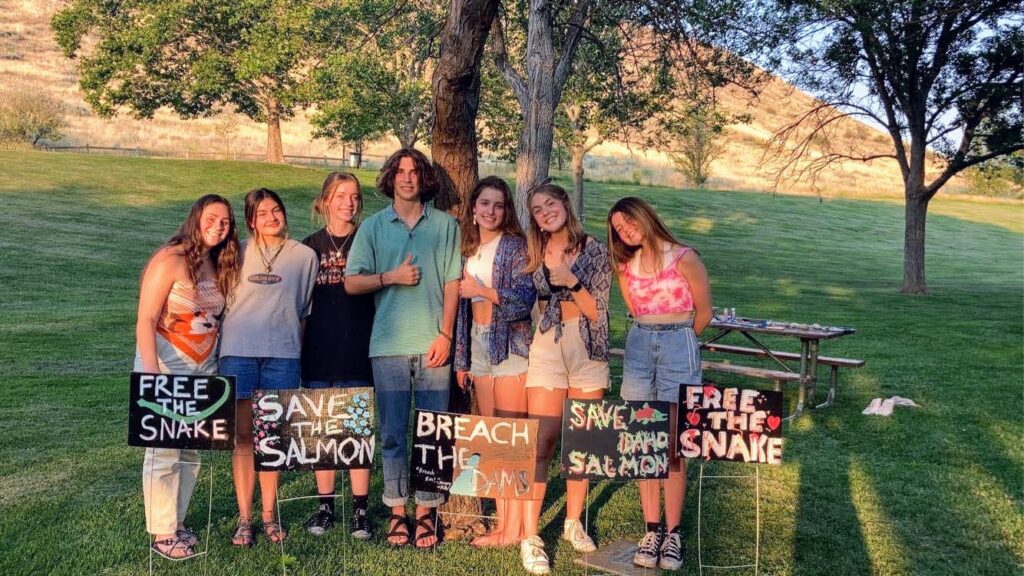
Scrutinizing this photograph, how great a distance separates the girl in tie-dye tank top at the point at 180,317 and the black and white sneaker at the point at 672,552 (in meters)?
2.51

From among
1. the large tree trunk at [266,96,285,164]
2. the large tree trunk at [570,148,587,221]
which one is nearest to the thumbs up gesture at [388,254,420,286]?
the large tree trunk at [570,148,587,221]

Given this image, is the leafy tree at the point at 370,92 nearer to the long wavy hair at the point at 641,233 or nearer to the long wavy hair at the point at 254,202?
the long wavy hair at the point at 254,202

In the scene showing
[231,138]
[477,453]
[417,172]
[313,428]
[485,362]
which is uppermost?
[231,138]

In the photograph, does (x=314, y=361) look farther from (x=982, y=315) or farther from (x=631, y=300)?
(x=982, y=315)

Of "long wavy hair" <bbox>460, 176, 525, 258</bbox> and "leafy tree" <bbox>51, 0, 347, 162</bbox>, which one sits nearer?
"long wavy hair" <bbox>460, 176, 525, 258</bbox>

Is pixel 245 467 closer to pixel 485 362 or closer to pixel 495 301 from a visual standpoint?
pixel 485 362

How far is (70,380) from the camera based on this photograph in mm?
9406

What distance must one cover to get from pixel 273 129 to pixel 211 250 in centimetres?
3834

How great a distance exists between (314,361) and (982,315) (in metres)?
17.6

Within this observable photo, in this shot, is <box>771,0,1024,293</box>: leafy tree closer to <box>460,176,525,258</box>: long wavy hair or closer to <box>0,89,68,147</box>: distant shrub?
<box>460,176,525,258</box>: long wavy hair

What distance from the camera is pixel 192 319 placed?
4.54 m

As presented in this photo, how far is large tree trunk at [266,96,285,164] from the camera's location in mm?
38562

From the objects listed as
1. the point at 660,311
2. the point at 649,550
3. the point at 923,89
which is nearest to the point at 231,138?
the point at 923,89

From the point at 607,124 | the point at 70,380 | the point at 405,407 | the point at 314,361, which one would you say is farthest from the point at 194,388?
the point at 607,124
